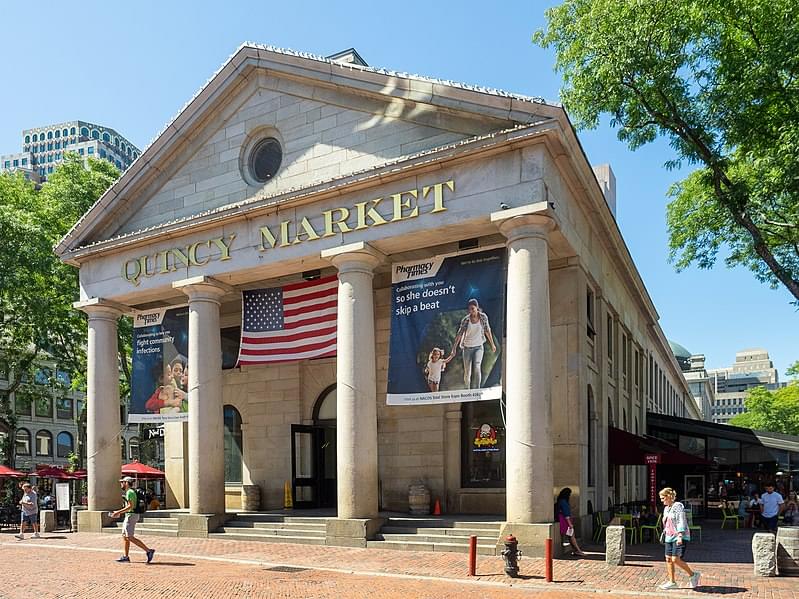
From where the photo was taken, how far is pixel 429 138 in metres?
17.9

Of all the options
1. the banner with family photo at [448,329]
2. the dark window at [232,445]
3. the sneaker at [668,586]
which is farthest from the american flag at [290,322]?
the sneaker at [668,586]

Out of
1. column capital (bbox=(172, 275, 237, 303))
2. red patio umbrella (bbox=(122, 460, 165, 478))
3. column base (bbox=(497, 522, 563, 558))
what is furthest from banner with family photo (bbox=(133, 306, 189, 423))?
column base (bbox=(497, 522, 563, 558))

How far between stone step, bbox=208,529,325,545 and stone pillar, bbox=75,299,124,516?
504 centimetres

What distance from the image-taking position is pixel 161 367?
2284 centimetres

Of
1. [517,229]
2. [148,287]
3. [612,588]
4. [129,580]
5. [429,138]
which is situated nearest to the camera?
[612,588]

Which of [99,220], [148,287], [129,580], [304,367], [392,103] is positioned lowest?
[129,580]

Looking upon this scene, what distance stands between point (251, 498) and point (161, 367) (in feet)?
17.4

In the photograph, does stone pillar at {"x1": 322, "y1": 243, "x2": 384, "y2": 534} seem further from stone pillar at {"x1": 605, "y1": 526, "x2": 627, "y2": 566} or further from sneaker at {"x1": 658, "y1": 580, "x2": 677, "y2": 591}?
sneaker at {"x1": 658, "y1": 580, "x2": 677, "y2": 591}

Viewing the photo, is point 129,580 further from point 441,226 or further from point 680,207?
point 680,207

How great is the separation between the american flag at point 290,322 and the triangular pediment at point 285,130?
8.82 feet

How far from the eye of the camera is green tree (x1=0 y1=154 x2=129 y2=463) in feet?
100

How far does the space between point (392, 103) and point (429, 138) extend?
143 centimetres

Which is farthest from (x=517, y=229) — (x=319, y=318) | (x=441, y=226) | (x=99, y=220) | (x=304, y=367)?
(x=99, y=220)

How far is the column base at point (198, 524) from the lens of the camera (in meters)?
20.1
